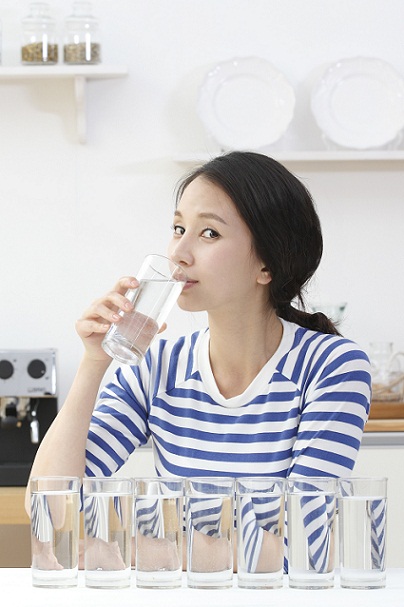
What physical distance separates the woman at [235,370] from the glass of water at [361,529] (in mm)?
503

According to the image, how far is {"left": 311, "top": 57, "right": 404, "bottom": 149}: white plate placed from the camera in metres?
3.29

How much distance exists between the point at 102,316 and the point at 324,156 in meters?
1.94

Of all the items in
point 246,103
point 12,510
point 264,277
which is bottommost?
point 12,510

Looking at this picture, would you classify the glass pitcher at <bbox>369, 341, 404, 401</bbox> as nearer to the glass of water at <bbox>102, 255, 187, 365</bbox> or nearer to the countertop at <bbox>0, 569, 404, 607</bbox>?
the glass of water at <bbox>102, 255, 187, 365</bbox>

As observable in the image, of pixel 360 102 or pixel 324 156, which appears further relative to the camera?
pixel 360 102

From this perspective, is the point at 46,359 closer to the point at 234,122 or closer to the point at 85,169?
the point at 85,169

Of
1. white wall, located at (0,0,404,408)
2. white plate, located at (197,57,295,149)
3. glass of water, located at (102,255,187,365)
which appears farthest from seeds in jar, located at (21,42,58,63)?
glass of water, located at (102,255,187,365)

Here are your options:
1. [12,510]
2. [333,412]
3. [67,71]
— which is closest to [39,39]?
[67,71]

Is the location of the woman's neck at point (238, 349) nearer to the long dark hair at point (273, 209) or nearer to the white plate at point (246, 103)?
the long dark hair at point (273, 209)

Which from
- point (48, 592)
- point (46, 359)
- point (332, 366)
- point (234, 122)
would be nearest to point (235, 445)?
point (332, 366)

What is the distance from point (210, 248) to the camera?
1.60 m

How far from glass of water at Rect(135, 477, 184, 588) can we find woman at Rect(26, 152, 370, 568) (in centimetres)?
53

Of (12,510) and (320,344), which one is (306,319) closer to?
(320,344)

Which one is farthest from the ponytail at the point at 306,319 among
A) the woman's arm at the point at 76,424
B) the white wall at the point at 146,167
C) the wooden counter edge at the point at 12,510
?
the white wall at the point at 146,167
